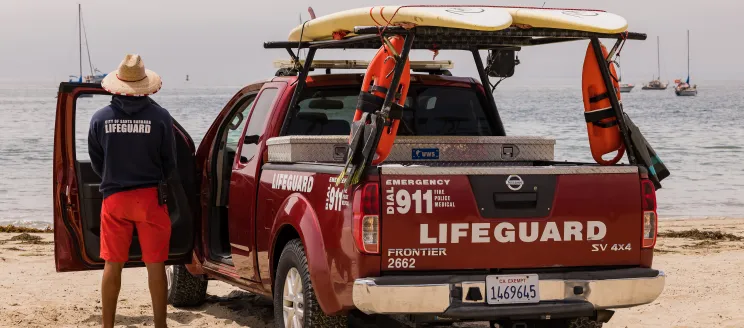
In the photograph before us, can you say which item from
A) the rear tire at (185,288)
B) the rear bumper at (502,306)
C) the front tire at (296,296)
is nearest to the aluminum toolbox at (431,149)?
the front tire at (296,296)

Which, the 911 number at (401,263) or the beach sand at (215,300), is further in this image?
the beach sand at (215,300)

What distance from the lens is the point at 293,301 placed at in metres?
6.18

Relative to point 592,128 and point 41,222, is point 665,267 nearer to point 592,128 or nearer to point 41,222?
point 592,128

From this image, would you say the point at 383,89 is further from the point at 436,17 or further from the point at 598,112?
the point at 598,112

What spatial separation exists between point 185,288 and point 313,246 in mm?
2948

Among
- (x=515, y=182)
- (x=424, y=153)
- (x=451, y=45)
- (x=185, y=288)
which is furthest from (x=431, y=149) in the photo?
(x=185, y=288)

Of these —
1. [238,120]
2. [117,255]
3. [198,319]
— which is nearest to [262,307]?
[198,319]

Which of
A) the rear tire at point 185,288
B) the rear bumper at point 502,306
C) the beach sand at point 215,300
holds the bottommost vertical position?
the beach sand at point 215,300

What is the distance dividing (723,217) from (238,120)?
1248 centimetres

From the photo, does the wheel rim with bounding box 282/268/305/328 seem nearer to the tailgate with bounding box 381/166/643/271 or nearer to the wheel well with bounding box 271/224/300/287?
the wheel well with bounding box 271/224/300/287

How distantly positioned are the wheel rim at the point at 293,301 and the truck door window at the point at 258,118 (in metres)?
1.14

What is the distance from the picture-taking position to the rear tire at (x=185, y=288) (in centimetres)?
849

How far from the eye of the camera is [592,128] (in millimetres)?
6422

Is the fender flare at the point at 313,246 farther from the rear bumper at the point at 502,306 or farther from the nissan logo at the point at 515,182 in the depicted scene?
the nissan logo at the point at 515,182
